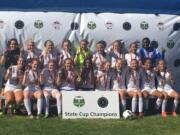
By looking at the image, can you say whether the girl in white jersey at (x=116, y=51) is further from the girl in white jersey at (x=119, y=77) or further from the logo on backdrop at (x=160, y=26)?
the logo on backdrop at (x=160, y=26)

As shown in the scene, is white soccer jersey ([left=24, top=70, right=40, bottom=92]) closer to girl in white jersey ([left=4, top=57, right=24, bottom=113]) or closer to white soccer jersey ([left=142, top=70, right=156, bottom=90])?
girl in white jersey ([left=4, top=57, right=24, bottom=113])

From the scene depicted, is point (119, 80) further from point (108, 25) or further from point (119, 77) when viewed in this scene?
point (108, 25)

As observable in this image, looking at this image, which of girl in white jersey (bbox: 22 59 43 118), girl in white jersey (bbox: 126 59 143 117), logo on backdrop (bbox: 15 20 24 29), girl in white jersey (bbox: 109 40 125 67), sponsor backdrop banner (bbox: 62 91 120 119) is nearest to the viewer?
sponsor backdrop banner (bbox: 62 91 120 119)

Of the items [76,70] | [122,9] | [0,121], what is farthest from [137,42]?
[0,121]

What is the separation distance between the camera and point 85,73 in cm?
1143

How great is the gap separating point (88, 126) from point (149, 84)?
2.17m

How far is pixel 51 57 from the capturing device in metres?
11.5

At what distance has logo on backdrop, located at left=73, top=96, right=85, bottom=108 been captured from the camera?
10438mm

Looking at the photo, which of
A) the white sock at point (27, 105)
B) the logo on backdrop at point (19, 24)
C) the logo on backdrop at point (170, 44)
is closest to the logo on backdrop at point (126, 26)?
the logo on backdrop at point (170, 44)

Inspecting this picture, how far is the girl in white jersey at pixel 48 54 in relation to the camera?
1143 cm

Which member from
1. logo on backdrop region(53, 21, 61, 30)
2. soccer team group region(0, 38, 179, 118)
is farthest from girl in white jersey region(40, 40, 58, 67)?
logo on backdrop region(53, 21, 61, 30)

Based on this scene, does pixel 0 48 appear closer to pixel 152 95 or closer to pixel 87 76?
pixel 87 76

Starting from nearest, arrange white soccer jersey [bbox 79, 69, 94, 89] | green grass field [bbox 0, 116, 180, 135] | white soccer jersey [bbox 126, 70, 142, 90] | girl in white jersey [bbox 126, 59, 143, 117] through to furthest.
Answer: green grass field [bbox 0, 116, 180, 135] → girl in white jersey [bbox 126, 59, 143, 117] → white soccer jersey [bbox 126, 70, 142, 90] → white soccer jersey [bbox 79, 69, 94, 89]

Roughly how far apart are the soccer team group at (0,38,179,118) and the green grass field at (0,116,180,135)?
1.67 feet
